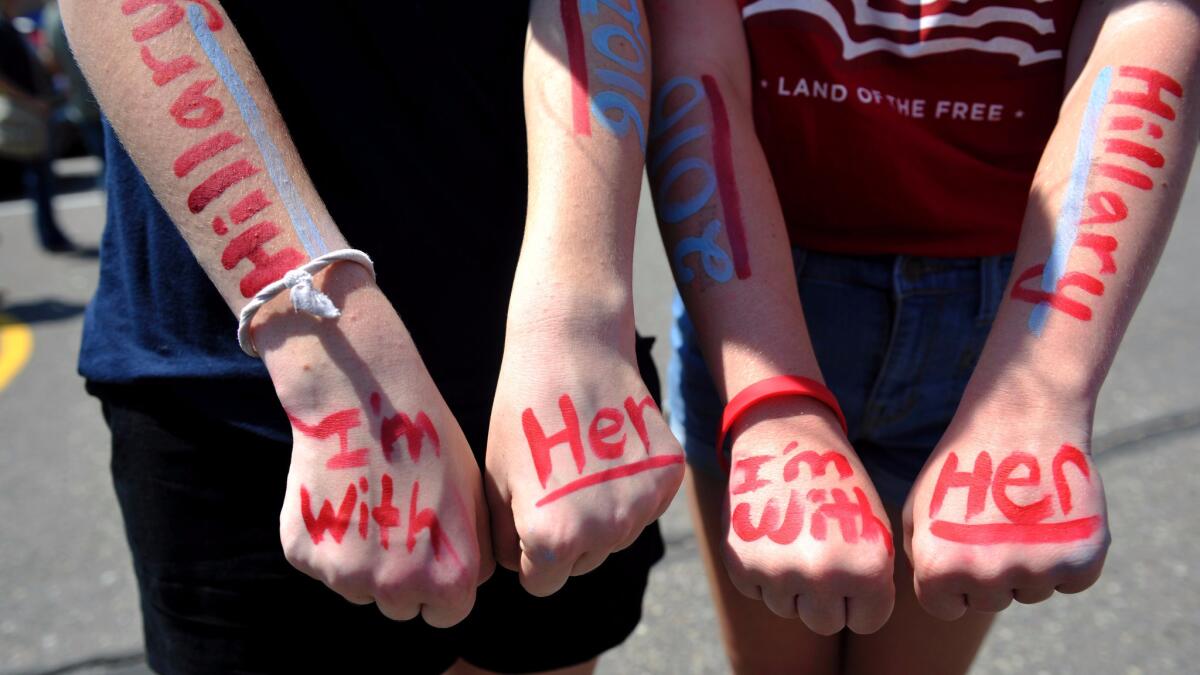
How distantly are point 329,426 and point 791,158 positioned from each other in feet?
2.27

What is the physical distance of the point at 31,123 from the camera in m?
5.49

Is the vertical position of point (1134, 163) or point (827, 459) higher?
point (1134, 163)

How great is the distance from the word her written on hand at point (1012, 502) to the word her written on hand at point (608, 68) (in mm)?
439

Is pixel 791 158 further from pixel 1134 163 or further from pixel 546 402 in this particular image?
pixel 546 402

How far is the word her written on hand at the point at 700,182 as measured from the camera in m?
1.07

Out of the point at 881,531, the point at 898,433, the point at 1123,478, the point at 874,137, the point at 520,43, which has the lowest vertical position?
the point at 1123,478

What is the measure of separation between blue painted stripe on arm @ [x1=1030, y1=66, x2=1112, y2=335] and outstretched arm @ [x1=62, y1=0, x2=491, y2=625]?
576 mm

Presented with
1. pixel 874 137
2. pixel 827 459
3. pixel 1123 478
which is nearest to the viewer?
pixel 827 459

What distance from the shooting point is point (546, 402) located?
0.87 meters

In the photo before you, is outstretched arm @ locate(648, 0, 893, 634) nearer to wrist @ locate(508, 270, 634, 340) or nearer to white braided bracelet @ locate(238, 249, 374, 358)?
wrist @ locate(508, 270, 634, 340)

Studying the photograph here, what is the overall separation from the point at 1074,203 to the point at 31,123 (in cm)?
577

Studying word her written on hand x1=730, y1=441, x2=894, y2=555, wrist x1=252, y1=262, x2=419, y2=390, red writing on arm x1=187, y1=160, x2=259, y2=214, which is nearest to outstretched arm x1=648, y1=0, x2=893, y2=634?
word her written on hand x1=730, y1=441, x2=894, y2=555

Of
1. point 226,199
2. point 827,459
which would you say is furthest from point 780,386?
point 226,199

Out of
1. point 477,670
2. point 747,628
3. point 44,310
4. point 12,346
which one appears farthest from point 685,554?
point 44,310
